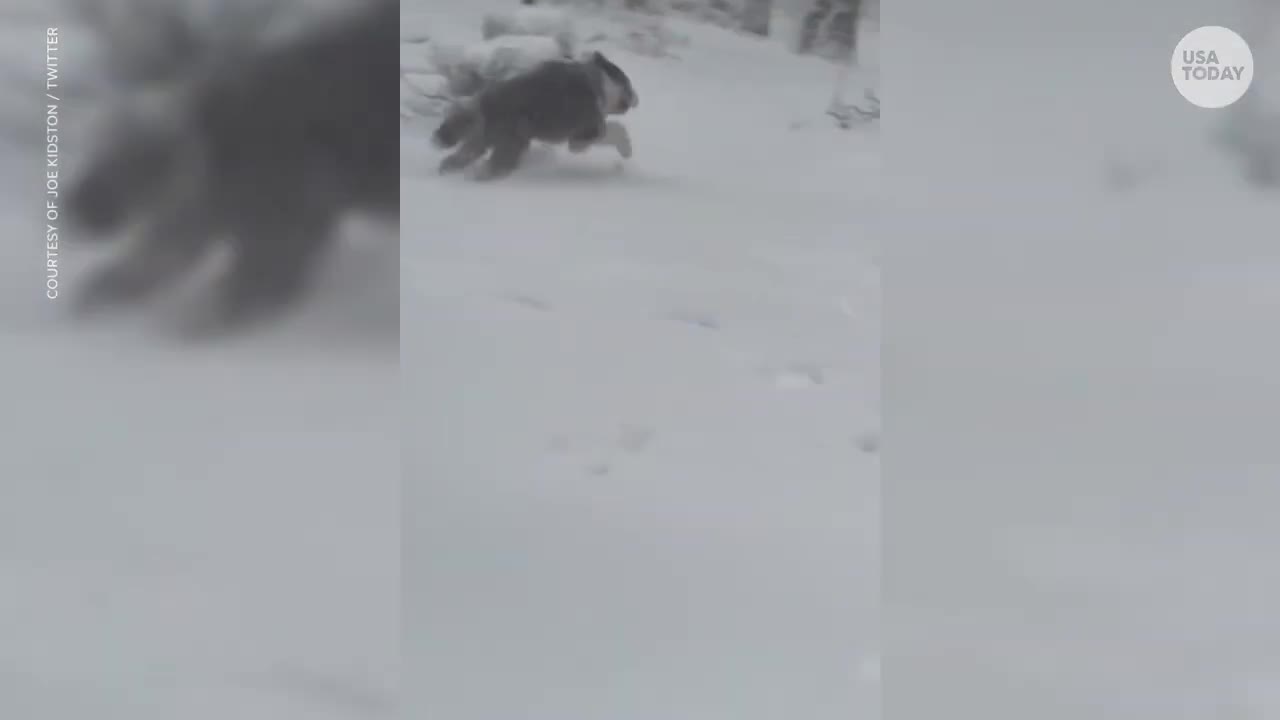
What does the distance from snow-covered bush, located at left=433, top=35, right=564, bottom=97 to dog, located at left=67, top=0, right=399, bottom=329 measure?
0.08 m

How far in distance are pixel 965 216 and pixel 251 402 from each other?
3.95ft

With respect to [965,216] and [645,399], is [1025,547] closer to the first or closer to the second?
[965,216]

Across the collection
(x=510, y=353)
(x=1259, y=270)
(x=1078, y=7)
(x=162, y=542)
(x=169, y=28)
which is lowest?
(x=162, y=542)

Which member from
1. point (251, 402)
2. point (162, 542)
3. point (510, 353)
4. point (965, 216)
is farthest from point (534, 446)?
point (965, 216)

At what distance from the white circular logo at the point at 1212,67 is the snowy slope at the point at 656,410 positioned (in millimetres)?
546

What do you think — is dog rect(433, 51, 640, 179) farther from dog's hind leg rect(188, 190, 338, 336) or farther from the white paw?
dog's hind leg rect(188, 190, 338, 336)

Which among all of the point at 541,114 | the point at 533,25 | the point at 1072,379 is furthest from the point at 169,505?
the point at 1072,379

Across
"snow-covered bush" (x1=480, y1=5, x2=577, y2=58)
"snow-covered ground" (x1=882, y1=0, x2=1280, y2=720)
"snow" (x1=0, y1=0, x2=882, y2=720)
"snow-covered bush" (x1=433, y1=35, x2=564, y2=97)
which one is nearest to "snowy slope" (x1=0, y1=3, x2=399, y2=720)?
"snow" (x1=0, y1=0, x2=882, y2=720)

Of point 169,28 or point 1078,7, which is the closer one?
point 169,28

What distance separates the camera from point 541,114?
1.75 m

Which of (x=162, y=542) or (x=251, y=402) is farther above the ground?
(x=251, y=402)

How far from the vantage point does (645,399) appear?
5.69ft

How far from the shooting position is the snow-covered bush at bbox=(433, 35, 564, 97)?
1.73 metres

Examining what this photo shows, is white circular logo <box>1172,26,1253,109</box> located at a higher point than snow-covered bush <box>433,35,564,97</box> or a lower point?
higher
